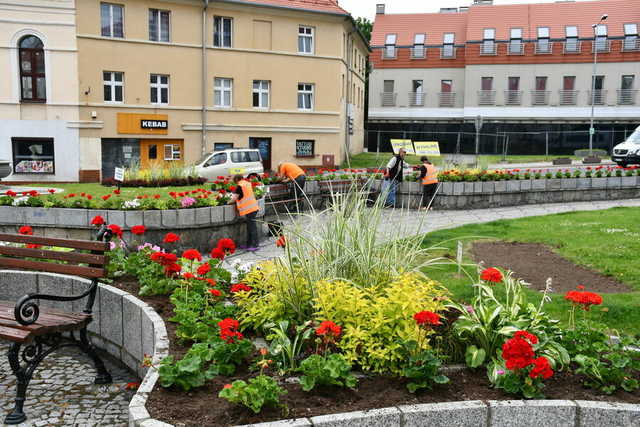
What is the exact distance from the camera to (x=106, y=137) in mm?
30469

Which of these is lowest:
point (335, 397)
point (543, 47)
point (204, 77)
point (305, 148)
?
point (335, 397)

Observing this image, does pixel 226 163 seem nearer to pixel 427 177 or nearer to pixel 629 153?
pixel 427 177

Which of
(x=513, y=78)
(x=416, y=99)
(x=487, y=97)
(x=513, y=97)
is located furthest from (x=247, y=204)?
(x=513, y=78)

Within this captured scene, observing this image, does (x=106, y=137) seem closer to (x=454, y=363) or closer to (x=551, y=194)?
(x=551, y=194)

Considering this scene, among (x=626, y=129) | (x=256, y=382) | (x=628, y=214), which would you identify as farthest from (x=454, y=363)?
(x=626, y=129)

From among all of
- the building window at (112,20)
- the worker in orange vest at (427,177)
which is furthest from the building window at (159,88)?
the worker in orange vest at (427,177)

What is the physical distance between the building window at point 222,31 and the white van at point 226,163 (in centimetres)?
770

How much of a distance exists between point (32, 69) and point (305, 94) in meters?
13.1

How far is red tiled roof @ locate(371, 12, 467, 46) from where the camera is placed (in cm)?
5609

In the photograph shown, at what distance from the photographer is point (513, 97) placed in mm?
52031

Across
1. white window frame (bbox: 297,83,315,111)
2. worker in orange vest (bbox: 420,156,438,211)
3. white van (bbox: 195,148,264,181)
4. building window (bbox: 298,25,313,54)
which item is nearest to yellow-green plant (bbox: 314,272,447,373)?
worker in orange vest (bbox: 420,156,438,211)

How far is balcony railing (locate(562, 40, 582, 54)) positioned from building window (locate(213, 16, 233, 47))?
101ft

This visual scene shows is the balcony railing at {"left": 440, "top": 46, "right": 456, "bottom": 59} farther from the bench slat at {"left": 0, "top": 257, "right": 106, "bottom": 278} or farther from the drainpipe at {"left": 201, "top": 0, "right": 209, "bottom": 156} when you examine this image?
the bench slat at {"left": 0, "top": 257, "right": 106, "bottom": 278}

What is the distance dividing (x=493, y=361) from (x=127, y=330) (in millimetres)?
3347
